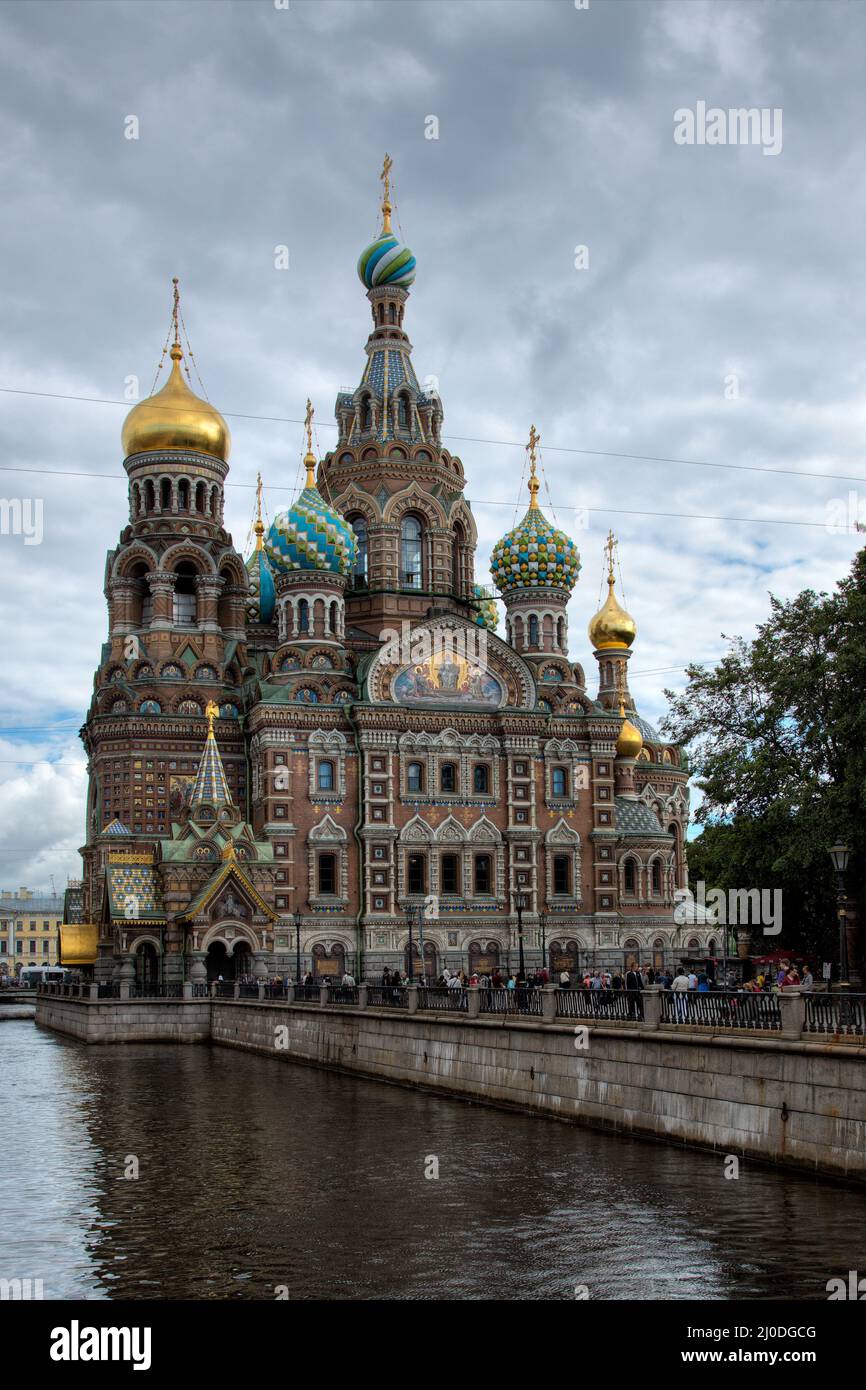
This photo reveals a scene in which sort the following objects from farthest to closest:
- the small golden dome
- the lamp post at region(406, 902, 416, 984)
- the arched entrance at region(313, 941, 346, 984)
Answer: the small golden dome, the arched entrance at region(313, 941, 346, 984), the lamp post at region(406, 902, 416, 984)

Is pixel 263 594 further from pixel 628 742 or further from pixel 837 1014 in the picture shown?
pixel 837 1014

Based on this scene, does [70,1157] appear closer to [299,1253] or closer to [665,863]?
[299,1253]

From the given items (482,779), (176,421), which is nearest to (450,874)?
(482,779)

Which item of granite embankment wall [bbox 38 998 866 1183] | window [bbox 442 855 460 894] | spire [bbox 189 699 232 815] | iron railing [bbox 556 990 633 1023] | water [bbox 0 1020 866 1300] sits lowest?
water [bbox 0 1020 866 1300]

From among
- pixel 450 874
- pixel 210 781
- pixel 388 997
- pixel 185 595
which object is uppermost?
pixel 185 595

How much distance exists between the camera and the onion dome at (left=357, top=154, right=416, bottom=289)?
214ft

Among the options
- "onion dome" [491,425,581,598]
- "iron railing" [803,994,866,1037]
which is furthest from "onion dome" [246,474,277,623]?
"iron railing" [803,994,866,1037]

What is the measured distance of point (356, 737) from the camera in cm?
5581

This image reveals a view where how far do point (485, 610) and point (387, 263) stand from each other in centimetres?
1552

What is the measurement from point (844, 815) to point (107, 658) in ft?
122

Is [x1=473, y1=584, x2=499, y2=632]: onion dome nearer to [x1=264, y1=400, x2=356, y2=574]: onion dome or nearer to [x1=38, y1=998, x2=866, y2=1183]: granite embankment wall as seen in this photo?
[x1=264, y1=400, x2=356, y2=574]: onion dome

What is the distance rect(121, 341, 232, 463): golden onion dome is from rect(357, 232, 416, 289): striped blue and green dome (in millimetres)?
10185

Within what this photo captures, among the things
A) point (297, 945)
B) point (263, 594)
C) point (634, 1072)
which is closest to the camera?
point (634, 1072)

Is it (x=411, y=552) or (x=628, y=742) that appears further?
(x=628, y=742)
